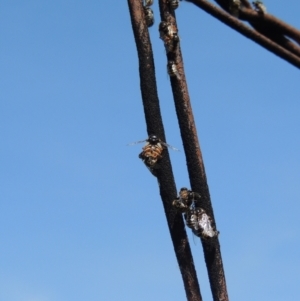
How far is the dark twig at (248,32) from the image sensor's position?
2029 millimetres

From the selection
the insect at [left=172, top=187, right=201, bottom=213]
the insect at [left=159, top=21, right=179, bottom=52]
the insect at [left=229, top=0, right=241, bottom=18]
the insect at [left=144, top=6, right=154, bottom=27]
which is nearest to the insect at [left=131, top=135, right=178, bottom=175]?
the insect at [left=172, top=187, right=201, bottom=213]

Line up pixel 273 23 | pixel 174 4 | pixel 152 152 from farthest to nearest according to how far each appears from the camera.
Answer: pixel 174 4, pixel 152 152, pixel 273 23

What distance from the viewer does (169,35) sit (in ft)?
10.8

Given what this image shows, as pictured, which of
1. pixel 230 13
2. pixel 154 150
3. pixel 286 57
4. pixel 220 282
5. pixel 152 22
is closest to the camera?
pixel 286 57

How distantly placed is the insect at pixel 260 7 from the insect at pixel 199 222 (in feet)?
3.92

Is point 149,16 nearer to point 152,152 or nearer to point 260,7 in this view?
point 152,152

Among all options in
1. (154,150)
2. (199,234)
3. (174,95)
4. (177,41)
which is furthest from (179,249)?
(177,41)

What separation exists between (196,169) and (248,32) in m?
1.10

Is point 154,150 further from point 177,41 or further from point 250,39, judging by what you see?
point 250,39

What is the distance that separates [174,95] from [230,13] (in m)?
1.08

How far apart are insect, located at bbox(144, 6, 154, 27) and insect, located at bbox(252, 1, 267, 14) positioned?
1428 millimetres

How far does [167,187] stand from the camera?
3.20 m

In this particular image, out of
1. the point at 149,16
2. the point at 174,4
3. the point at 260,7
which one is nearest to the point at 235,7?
the point at 260,7

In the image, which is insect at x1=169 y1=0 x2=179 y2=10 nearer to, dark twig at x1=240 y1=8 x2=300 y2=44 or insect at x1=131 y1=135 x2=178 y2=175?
insect at x1=131 y1=135 x2=178 y2=175
